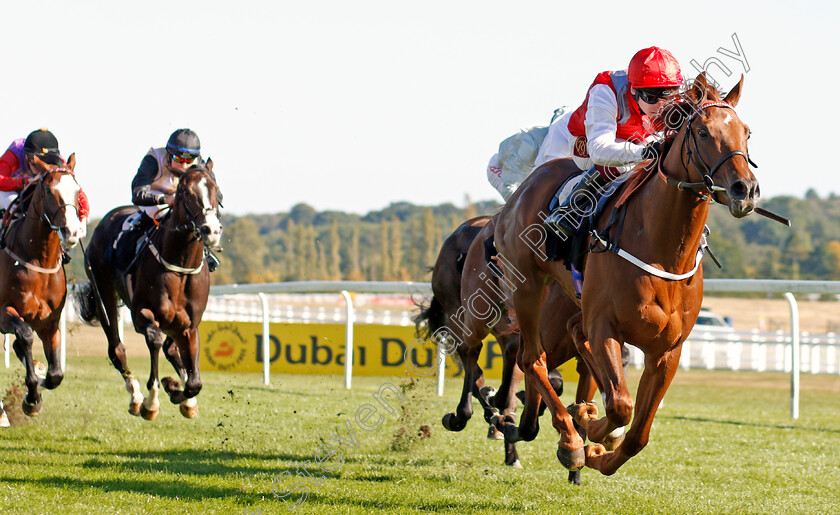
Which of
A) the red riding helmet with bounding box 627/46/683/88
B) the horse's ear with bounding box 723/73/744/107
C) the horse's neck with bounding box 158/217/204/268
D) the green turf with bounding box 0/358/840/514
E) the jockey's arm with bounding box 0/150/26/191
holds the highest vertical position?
the red riding helmet with bounding box 627/46/683/88

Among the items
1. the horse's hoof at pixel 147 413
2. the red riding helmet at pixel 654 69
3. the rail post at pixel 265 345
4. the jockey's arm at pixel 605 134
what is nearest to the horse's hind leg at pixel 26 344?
the horse's hoof at pixel 147 413

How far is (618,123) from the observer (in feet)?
15.0

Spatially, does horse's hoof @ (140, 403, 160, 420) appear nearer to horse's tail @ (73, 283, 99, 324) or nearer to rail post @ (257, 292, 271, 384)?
horse's tail @ (73, 283, 99, 324)

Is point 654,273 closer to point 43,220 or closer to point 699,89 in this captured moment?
point 699,89

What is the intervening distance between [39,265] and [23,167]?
117cm

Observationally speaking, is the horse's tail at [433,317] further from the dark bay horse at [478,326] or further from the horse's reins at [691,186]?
the horse's reins at [691,186]

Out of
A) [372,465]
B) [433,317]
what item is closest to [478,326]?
[433,317]

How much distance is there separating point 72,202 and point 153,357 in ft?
4.17

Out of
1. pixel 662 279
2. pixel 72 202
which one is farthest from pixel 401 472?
pixel 72 202

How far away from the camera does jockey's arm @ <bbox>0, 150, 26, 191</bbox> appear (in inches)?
280

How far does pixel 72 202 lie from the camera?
20.5 ft

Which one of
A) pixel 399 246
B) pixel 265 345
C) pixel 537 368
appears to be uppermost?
pixel 537 368

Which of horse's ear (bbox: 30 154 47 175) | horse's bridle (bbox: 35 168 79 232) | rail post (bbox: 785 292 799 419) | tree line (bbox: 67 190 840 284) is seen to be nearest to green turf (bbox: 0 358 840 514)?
rail post (bbox: 785 292 799 419)

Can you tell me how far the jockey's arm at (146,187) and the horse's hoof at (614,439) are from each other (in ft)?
13.1
